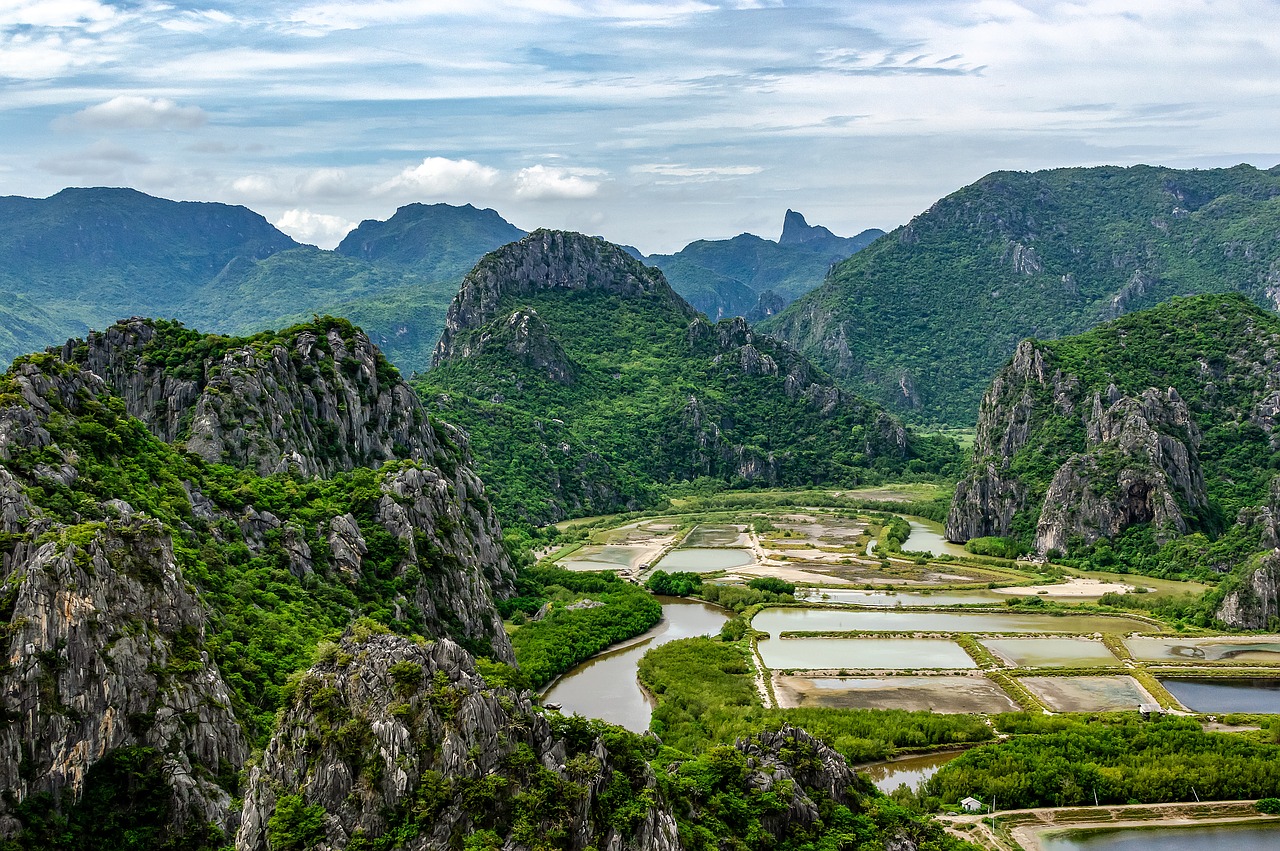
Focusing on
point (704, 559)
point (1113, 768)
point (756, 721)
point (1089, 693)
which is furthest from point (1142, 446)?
point (756, 721)

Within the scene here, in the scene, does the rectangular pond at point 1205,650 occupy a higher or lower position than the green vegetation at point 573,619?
lower

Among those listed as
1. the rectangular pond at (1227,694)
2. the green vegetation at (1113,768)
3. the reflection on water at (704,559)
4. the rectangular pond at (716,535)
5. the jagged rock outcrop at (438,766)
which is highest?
the jagged rock outcrop at (438,766)

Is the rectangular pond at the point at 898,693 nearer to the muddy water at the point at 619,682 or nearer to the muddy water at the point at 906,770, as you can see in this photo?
the muddy water at the point at 906,770

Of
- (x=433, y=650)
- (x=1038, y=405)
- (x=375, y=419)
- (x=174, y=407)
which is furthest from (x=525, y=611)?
(x=1038, y=405)

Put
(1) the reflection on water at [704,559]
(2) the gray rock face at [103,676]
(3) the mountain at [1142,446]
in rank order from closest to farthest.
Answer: (2) the gray rock face at [103,676], (1) the reflection on water at [704,559], (3) the mountain at [1142,446]

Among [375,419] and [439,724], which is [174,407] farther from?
[439,724]

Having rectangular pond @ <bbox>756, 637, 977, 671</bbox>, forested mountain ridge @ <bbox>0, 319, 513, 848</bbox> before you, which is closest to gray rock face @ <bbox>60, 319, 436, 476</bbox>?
A: forested mountain ridge @ <bbox>0, 319, 513, 848</bbox>

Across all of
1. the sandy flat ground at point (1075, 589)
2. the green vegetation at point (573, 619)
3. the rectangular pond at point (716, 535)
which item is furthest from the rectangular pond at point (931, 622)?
the rectangular pond at point (716, 535)
